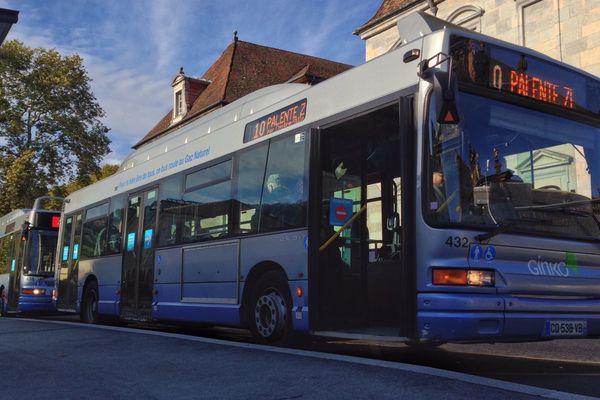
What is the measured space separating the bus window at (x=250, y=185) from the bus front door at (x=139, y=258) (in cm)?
294

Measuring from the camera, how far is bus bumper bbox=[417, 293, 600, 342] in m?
5.41

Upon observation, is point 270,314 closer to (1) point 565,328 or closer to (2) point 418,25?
(1) point 565,328

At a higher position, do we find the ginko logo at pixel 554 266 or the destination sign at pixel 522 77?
the destination sign at pixel 522 77

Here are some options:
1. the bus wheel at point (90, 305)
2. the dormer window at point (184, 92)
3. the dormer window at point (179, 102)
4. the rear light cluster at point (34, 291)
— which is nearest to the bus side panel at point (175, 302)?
the bus wheel at point (90, 305)

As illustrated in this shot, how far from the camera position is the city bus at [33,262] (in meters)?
18.5

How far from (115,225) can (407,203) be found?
8356 mm

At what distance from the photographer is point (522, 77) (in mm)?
6285

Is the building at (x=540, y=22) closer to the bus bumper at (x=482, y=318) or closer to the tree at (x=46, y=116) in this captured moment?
the bus bumper at (x=482, y=318)

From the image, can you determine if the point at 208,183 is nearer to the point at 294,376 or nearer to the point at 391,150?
the point at 391,150

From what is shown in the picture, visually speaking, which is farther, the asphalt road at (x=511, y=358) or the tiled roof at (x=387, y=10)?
the tiled roof at (x=387, y=10)

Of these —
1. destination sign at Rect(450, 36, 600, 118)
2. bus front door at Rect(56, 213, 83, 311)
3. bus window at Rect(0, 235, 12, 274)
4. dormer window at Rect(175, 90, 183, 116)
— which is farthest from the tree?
destination sign at Rect(450, 36, 600, 118)

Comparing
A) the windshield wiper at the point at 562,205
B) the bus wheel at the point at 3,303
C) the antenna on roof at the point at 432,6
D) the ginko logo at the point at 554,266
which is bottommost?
the bus wheel at the point at 3,303

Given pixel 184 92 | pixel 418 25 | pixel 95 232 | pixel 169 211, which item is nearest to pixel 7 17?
pixel 169 211

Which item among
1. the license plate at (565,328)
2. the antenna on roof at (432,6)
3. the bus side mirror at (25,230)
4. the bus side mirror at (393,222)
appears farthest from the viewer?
the antenna on roof at (432,6)
